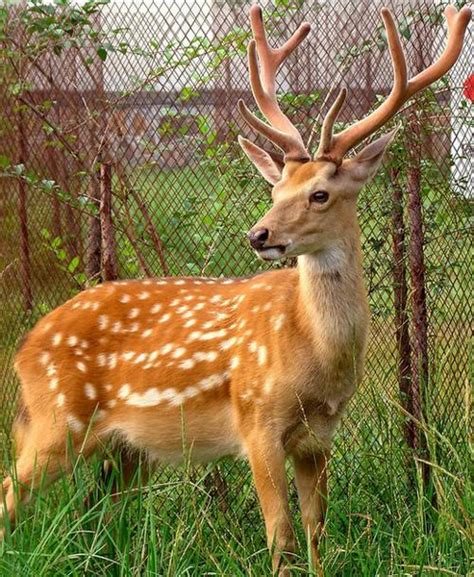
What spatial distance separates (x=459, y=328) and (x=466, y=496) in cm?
226

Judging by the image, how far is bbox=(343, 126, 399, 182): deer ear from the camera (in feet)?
15.3

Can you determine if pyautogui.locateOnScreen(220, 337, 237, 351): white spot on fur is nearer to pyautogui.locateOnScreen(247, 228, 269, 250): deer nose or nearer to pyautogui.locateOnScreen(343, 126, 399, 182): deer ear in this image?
pyautogui.locateOnScreen(247, 228, 269, 250): deer nose

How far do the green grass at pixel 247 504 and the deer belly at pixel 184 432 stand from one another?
0.16 meters

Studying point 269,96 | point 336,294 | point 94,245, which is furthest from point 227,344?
point 94,245

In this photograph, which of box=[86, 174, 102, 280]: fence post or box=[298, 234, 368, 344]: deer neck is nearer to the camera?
box=[298, 234, 368, 344]: deer neck

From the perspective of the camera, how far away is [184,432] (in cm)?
475

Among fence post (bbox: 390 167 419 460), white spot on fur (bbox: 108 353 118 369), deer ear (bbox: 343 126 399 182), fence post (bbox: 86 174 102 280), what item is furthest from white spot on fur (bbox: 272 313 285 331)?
fence post (bbox: 86 174 102 280)

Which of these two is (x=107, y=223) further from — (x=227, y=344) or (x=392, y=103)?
(x=392, y=103)

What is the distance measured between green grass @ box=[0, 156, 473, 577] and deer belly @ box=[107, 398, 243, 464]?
0.16m

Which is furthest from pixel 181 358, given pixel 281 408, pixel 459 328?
pixel 459 328

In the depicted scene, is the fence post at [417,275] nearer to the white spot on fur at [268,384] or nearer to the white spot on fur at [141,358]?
the white spot on fur at [268,384]

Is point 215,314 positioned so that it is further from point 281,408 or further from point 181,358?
point 281,408

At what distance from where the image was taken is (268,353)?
4.65m

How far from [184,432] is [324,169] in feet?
3.66
